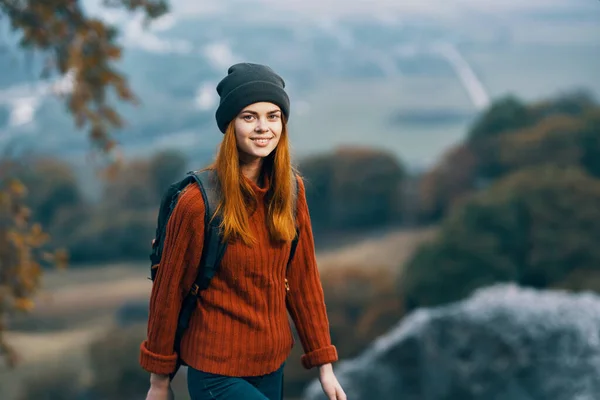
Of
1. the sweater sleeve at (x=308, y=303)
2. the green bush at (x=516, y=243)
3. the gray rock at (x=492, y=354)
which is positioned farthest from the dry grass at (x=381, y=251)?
the sweater sleeve at (x=308, y=303)

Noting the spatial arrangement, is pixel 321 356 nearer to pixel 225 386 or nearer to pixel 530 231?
pixel 225 386

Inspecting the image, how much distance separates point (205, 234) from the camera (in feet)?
7.45

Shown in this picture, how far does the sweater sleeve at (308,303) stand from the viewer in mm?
2469

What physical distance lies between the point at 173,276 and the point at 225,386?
0.32 metres

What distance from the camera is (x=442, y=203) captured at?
32.2 ft

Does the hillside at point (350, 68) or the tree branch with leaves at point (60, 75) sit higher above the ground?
the hillside at point (350, 68)

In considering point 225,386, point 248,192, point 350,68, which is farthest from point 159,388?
point 350,68

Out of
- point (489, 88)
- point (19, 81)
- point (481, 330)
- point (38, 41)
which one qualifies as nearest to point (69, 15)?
point (38, 41)

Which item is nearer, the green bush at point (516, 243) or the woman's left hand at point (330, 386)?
the woman's left hand at point (330, 386)

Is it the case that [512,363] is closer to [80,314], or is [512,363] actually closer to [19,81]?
[80,314]

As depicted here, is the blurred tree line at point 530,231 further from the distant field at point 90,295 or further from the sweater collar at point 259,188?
the sweater collar at point 259,188

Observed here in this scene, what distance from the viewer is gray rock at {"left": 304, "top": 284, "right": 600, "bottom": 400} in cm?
464

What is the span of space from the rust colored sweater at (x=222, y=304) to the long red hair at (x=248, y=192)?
0.09ft

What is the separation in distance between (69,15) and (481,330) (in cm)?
293
